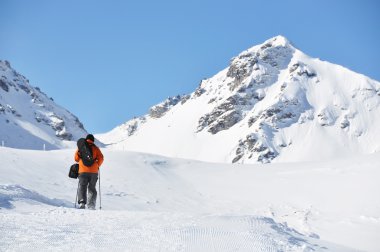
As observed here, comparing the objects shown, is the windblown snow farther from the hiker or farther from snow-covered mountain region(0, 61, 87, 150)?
snow-covered mountain region(0, 61, 87, 150)

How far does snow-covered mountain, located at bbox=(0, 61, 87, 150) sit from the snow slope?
94.5m

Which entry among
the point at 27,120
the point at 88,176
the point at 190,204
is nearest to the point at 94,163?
the point at 88,176

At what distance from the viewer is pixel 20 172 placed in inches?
794

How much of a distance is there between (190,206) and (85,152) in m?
10.3

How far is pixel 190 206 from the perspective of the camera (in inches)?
819

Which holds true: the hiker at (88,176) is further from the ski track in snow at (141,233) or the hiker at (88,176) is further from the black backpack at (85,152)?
the ski track in snow at (141,233)

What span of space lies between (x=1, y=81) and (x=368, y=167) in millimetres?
155731

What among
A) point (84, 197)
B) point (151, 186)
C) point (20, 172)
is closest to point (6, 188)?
point (84, 197)

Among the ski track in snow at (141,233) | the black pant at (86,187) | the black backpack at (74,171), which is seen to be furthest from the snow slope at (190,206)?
the black backpack at (74,171)

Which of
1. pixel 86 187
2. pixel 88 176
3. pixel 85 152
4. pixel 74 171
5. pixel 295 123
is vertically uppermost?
pixel 295 123

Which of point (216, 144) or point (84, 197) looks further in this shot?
point (216, 144)

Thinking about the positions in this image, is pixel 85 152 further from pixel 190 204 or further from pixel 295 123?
pixel 295 123

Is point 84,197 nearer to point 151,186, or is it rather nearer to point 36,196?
point 36,196

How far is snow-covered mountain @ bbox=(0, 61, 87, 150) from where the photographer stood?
124 metres
